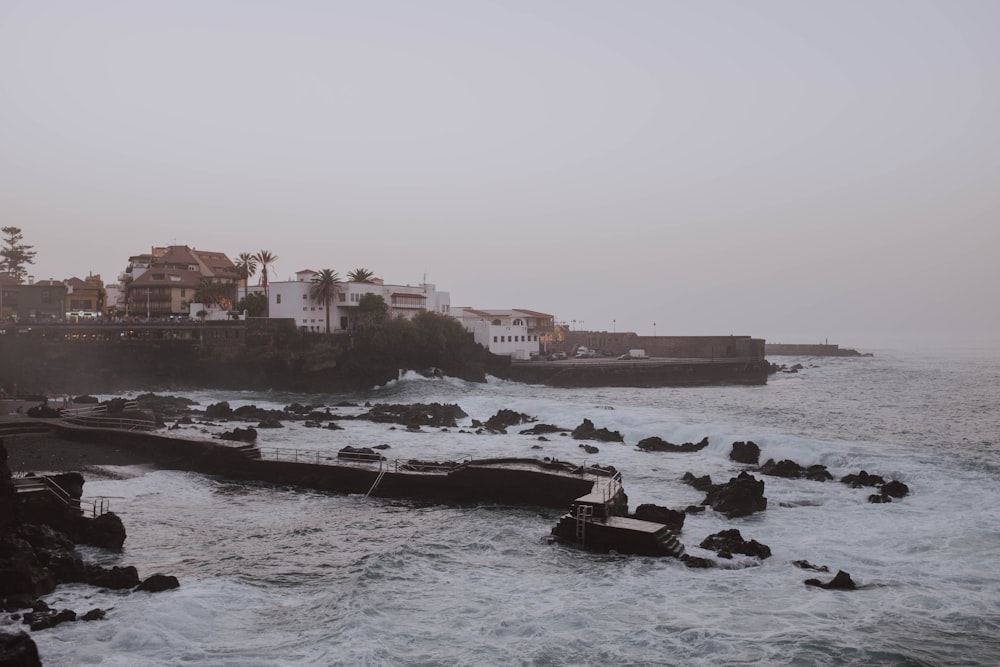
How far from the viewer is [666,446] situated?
124 feet

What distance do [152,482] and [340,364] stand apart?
3936 cm

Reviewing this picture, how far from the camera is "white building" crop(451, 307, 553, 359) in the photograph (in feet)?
275

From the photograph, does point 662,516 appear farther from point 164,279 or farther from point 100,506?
point 164,279

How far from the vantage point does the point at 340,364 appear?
→ 67.1m

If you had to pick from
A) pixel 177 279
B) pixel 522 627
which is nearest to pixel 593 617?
pixel 522 627

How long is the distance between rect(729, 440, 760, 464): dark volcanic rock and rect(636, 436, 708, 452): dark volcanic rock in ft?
9.19

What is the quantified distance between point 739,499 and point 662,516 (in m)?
3.75

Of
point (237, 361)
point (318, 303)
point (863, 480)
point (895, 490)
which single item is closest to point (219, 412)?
point (237, 361)

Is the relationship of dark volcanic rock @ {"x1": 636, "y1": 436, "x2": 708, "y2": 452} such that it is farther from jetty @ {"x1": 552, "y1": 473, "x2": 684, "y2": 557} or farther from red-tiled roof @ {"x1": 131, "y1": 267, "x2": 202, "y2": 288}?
red-tiled roof @ {"x1": 131, "y1": 267, "x2": 202, "y2": 288}

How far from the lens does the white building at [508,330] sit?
8369 cm

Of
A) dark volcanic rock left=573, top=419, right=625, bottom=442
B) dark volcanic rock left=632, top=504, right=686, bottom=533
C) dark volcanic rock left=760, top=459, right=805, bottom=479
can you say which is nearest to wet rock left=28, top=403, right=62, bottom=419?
dark volcanic rock left=573, top=419, right=625, bottom=442

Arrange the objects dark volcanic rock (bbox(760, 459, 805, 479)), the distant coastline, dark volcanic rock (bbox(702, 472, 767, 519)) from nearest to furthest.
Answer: dark volcanic rock (bbox(702, 472, 767, 519)) → dark volcanic rock (bbox(760, 459, 805, 479)) → the distant coastline

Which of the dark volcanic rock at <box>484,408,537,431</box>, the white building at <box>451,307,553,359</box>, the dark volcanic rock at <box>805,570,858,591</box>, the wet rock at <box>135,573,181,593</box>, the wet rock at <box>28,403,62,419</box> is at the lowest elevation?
the dark volcanic rock at <box>805,570,858,591</box>

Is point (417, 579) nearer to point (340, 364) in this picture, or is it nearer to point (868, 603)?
point (868, 603)
